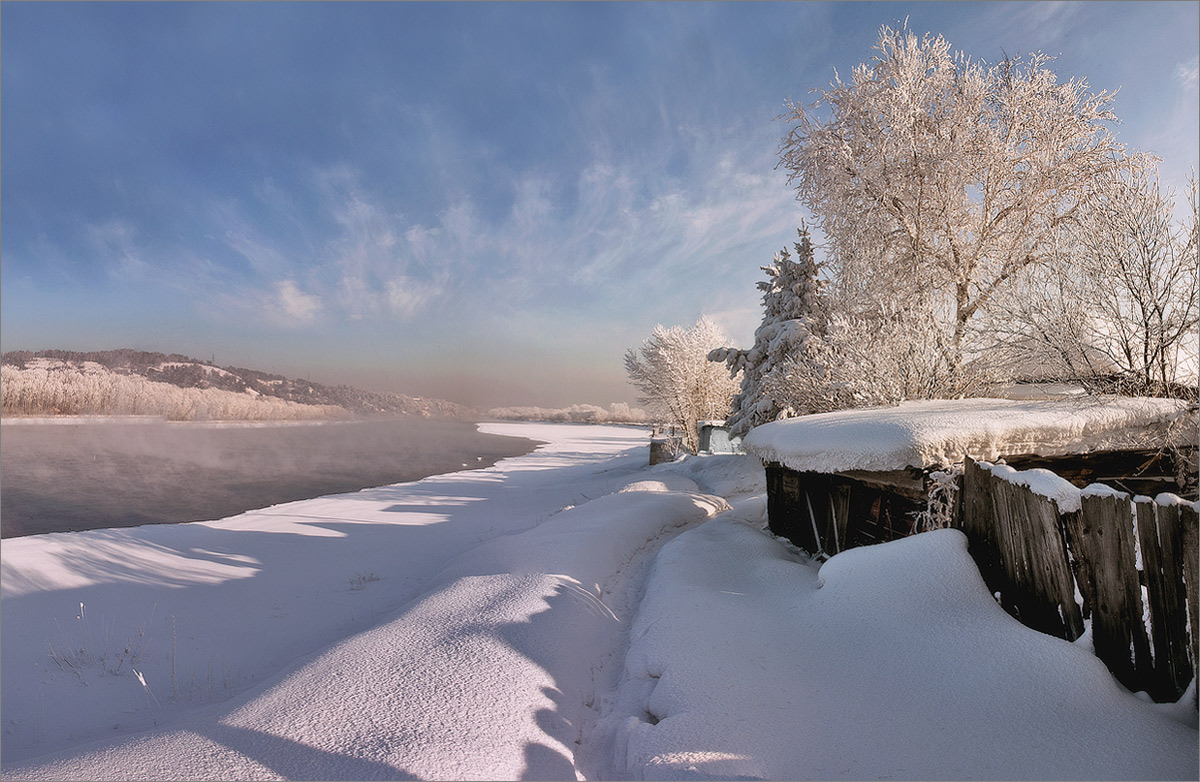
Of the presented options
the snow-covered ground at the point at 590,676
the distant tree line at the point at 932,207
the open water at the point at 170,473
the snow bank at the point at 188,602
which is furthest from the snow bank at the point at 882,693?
the open water at the point at 170,473

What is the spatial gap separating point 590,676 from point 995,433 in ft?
A: 12.7

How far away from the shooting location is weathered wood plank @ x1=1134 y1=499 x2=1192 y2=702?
2.34 metres

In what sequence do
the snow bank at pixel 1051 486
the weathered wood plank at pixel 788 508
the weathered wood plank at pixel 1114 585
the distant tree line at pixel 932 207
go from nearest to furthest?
the weathered wood plank at pixel 1114 585 < the snow bank at pixel 1051 486 < the weathered wood plank at pixel 788 508 < the distant tree line at pixel 932 207

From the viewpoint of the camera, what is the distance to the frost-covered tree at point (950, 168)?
9.66 meters

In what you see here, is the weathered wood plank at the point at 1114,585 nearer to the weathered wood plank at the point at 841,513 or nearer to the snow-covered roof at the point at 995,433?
the snow-covered roof at the point at 995,433

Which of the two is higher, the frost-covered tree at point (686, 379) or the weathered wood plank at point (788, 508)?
the frost-covered tree at point (686, 379)

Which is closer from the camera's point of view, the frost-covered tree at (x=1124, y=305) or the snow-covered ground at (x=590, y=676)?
the snow-covered ground at (x=590, y=676)

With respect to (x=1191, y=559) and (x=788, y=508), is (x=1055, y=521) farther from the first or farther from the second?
(x=788, y=508)

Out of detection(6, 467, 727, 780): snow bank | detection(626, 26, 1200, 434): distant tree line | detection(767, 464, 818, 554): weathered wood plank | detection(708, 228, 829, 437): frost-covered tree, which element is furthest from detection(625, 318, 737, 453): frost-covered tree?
detection(6, 467, 727, 780): snow bank

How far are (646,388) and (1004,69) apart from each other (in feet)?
58.6

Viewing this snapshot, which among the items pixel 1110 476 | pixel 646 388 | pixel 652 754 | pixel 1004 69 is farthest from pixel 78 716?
pixel 646 388

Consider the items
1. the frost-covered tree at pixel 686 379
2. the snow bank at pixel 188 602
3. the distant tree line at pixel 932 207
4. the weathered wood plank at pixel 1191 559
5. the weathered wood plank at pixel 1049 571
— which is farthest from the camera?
the frost-covered tree at pixel 686 379

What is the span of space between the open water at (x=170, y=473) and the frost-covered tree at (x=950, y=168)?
16.8 m

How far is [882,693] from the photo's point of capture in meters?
2.79
